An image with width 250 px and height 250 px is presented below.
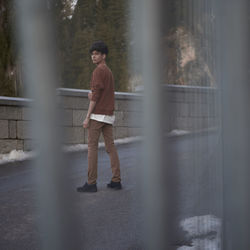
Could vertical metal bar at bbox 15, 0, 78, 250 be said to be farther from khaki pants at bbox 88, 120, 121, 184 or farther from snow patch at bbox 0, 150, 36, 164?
snow patch at bbox 0, 150, 36, 164

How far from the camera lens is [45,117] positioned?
0.56 meters

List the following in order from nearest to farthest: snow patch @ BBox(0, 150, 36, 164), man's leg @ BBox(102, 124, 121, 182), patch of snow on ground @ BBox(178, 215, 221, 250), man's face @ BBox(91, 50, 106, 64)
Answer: patch of snow on ground @ BBox(178, 215, 221, 250)
man's face @ BBox(91, 50, 106, 64)
man's leg @ BBox(102, 124, 121, 182)
snow patch @ BBox(0, 150, 36, 164)

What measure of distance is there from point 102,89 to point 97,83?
89 mm

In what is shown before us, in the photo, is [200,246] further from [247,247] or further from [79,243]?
[79,243]

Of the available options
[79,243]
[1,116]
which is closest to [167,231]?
[79,243]

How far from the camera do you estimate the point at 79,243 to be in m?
0.60

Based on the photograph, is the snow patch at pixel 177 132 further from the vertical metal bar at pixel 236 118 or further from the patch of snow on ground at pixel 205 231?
the patch of snow on ground at pixel 205 231

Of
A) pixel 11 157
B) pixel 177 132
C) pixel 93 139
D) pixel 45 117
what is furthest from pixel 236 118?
pixel 11 157

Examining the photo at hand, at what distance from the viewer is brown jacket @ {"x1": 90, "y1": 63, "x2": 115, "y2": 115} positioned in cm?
371

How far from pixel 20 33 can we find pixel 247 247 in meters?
0.44

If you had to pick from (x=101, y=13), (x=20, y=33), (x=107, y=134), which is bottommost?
(x=107, y=134)

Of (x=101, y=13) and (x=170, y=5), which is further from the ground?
(x=101, y=13)

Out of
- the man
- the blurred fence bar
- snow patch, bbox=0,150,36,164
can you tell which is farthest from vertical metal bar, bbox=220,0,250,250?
snow patch, bbox=0,150,36,164

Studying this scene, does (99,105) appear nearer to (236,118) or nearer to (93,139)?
(93,139)
